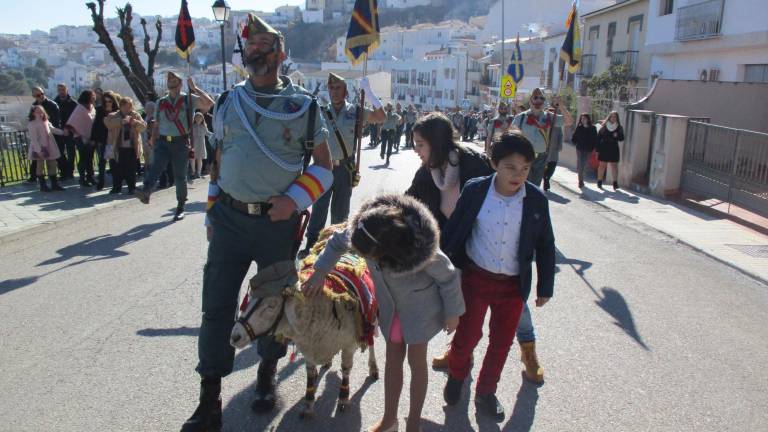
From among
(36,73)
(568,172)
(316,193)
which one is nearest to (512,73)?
(568,172)

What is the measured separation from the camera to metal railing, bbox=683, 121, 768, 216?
419 inches

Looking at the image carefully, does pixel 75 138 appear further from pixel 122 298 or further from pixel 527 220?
pixel 527 220

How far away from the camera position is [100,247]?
26.2ft

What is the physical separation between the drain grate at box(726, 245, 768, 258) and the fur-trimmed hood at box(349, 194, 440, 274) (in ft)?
23.1

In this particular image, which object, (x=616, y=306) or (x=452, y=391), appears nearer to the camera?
(x=452, y=391)

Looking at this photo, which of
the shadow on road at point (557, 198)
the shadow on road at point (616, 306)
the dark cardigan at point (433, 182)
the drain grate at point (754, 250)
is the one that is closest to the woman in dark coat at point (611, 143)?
the shadow on road at point (557, 198)

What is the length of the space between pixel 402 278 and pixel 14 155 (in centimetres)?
1243

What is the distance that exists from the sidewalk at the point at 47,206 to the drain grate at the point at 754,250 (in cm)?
986

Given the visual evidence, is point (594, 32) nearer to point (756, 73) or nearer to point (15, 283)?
point (756, 73)

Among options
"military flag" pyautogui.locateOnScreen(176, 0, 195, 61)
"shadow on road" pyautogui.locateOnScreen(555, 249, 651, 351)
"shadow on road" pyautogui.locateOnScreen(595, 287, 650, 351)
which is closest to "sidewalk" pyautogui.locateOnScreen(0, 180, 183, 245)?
"military flag" pyautogui.locateOnScreen(176, 0, 195, 61)

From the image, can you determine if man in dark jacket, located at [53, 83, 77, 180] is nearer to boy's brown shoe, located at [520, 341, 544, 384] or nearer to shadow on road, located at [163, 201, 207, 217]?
shadow on road, located at [163, 201, 207, 217]

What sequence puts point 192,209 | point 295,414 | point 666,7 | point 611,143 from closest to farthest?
1. point 295,414
2. point 192,209
3. point 611,143
4. point 666,7

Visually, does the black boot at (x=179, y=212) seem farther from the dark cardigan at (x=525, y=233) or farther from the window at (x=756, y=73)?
the window at (x=756, y=73)

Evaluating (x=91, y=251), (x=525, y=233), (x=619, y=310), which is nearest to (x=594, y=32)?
(x=619, y=310)
